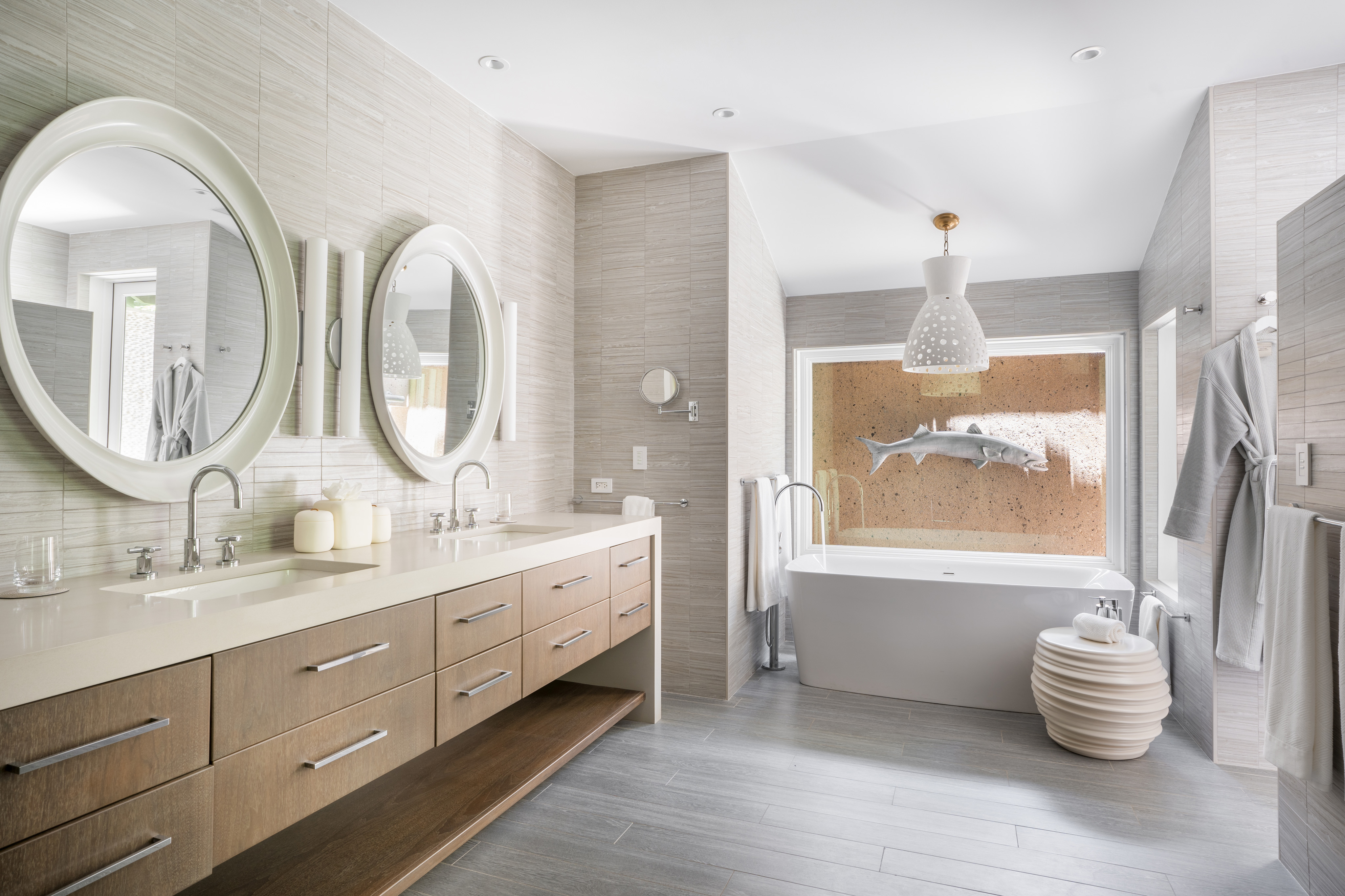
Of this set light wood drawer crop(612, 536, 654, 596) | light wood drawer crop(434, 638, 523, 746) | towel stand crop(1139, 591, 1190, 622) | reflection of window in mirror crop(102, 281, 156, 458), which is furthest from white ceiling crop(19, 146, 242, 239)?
towel stand crop(1139, 591, 1190, 622)

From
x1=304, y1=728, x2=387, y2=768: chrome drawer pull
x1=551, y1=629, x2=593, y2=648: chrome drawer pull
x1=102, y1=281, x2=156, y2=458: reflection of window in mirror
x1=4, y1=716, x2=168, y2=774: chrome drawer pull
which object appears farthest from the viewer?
x1=551, y1=629, x2=593, y2=648: chrome drawer pull

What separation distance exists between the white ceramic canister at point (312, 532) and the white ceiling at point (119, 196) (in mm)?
765

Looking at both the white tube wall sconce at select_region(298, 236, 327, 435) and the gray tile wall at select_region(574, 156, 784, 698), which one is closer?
the white tube wall sconce at select_region(298, 236, 327, 435)

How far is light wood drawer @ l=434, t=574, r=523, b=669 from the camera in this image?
1.81 meters

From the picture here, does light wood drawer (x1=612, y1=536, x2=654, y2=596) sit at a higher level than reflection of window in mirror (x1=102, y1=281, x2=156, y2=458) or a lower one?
lower

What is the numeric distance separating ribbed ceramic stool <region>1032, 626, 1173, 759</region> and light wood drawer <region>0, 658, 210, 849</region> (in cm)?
278

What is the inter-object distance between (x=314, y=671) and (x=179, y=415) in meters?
0.78

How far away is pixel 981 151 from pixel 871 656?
2.28m

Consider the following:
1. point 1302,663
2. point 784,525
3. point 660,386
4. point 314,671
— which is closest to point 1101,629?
point 1302,663

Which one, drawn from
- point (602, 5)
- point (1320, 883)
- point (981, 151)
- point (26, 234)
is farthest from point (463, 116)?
point (1320, 883)

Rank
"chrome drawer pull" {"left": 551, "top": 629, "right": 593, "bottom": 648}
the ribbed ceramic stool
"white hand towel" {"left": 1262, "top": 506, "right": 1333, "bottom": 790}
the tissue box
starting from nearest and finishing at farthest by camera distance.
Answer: "white hand towel" {"left": 1262, "top": 506, "right": 1333, "bottom": 790} → the tissue box → "chrome drawer pull" {"left": 551, "top": 629, "right": 593, "bottom": 648} → the ribbed ceramic stool

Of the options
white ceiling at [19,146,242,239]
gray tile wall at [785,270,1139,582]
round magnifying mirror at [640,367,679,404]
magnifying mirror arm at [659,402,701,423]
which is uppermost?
gray tile wall at [785,270,1139,582]

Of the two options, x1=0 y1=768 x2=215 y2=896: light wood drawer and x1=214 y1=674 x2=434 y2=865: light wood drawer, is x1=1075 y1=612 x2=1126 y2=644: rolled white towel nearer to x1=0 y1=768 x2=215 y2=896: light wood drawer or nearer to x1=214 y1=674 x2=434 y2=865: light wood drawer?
x1=214 y1=674 x2=434 y2=865: light wood drawer

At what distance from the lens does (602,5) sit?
220 centimetres
